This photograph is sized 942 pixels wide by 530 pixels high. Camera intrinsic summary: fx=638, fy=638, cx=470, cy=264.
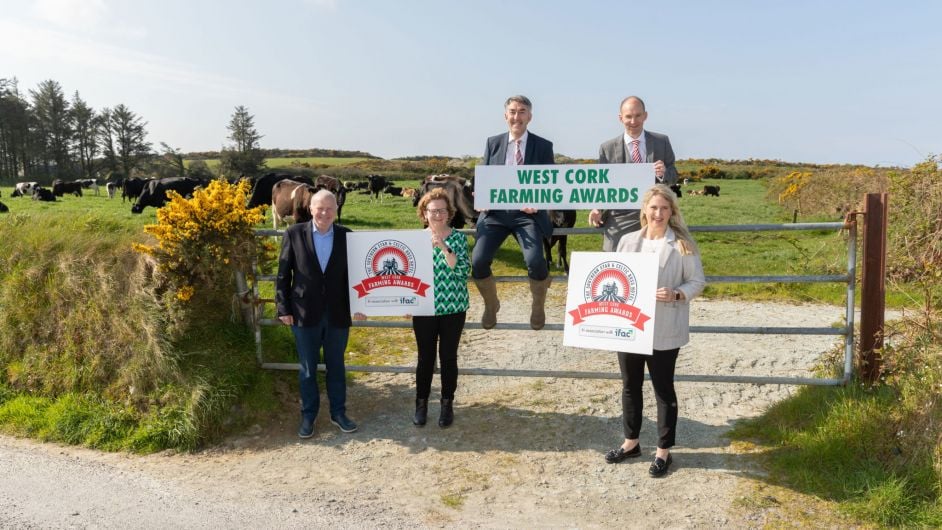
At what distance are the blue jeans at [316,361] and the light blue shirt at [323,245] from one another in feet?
1.56

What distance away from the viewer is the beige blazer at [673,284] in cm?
423

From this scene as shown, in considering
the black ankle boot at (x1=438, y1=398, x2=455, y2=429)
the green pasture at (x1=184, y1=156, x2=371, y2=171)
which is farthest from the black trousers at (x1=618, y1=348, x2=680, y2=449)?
the green pasture at (x1=184, y1=156, x2=371, y2=171)

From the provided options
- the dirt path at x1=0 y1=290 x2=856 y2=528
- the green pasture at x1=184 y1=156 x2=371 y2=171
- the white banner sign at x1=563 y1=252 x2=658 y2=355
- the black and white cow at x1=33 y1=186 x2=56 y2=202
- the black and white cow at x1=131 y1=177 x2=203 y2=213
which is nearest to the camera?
the dirt path at x1=0 y1=290 x2=856 y2=528

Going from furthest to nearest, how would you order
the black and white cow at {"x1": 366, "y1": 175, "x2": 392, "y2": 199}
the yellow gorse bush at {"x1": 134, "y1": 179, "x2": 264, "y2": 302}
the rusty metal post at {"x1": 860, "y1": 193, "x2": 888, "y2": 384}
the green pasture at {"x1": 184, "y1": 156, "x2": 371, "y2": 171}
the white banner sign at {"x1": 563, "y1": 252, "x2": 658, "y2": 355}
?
the green pasture at {"x1": 184, "y1": 156, "x2": 371, "y2": 171}
the black and white cow at {"x1": 366, "y1": 175, "x2": 392, "y2": 199}
the yellow gorse bush at {"x1": 134, "y1": 179, "x2": 264, "y2": 302}
the rusty metal post at {"x1": 860, "y1": 193, "x2": 888, "y2": 384}
the white banner sign at {"x1": 563, "y1": 252, "x2": 658, "y2": 355}

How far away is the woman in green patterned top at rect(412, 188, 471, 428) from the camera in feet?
16.4

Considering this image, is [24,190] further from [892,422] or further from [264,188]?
[892,422]

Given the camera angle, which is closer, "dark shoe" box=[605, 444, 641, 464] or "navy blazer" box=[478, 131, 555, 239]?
"dark shoe" box=[605, 444, 641, 464]

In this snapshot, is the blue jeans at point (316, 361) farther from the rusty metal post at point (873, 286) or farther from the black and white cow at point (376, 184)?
the black and white cow at point (376, 184)

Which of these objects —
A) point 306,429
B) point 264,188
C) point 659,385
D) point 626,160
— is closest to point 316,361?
point 306,429

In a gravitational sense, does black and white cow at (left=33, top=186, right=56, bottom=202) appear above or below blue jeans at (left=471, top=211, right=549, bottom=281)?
above

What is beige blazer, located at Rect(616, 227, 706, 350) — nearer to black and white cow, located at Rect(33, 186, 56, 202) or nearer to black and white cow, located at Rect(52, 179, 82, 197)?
black and white cow, located at Rect(33, 186, 56, 202)

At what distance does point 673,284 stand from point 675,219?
0.45 m

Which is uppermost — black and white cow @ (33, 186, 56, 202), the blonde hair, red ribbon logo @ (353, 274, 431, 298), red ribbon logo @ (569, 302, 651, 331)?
black and white cow @ (33, 186, 56, 202)

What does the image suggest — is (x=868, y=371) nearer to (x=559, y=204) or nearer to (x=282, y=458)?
(x=559, y=204)
